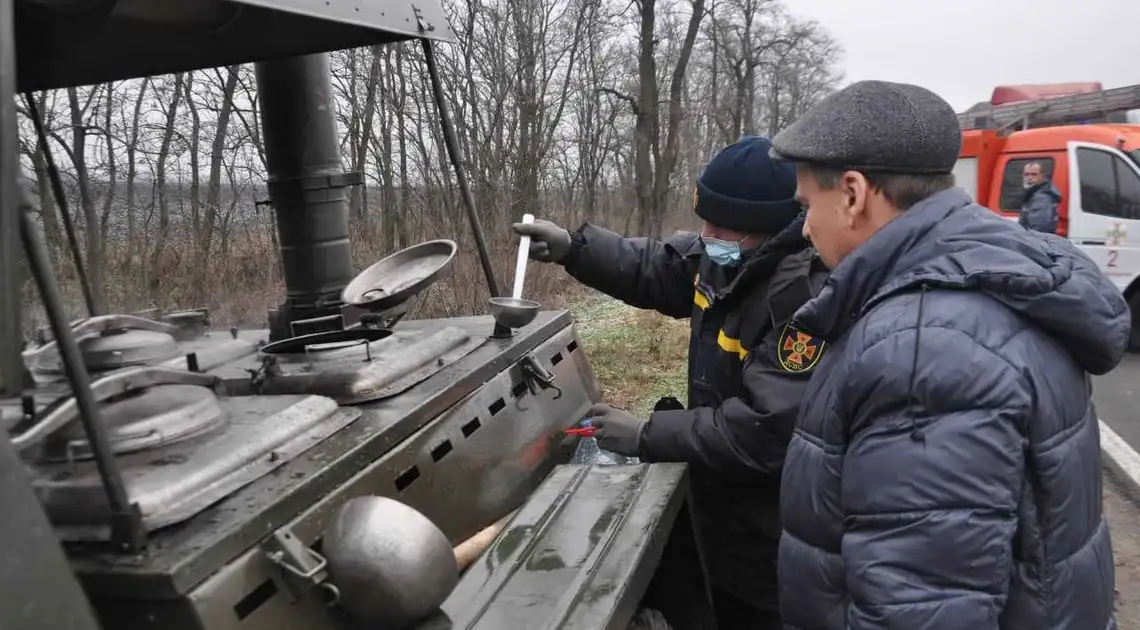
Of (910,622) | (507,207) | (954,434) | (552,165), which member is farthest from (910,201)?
(552,165)

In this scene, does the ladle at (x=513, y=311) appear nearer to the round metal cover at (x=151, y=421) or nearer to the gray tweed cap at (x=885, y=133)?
the round metal cover at (x=151, y=421)

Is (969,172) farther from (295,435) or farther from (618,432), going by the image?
(295,435)

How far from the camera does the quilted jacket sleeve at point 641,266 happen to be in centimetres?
334

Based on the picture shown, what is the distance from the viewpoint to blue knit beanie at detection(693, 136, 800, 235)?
263 centimetres

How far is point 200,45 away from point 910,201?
2306mm

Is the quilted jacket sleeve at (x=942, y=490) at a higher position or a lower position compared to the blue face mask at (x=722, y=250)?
lower

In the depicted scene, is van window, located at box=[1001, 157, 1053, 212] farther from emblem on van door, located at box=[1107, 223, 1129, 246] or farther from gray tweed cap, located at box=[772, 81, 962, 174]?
gray tweed cap, located at box=[772, 81, 962, 174]

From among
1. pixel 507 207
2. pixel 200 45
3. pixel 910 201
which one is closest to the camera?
pixel 910 201

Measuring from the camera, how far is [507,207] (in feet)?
38.8

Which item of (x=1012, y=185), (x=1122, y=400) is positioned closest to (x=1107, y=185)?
(x=1012, y=185)

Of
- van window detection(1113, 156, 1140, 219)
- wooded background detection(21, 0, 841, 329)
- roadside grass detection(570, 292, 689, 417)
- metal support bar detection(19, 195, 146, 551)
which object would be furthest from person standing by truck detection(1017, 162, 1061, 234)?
metal support bar detection(19, 195, 146, 551)

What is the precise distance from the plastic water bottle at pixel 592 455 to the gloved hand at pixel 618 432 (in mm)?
201

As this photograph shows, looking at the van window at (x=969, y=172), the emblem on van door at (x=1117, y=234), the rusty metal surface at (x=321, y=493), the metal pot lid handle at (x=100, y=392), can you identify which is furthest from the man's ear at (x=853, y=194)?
the van window at (x=969, y=172)

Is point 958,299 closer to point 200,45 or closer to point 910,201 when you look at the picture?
point 910,201
